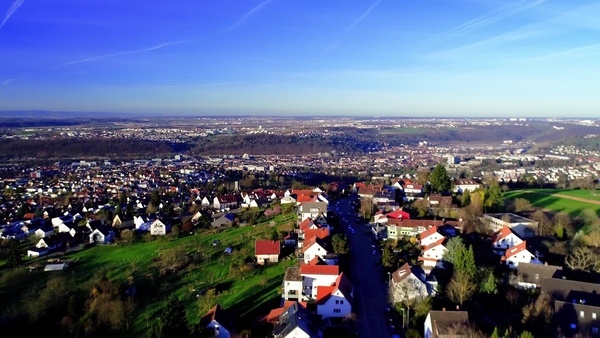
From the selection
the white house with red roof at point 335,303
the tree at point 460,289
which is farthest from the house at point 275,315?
the tree at point 460,289

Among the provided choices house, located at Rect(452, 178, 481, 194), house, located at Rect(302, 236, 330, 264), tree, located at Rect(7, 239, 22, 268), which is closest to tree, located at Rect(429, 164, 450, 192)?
house, located at Rect(452, 178, 481, 194)

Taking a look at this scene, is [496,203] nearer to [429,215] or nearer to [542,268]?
[429,215]

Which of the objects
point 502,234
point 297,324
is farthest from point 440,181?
point 297,324

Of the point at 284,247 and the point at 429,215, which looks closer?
the point at 284,247

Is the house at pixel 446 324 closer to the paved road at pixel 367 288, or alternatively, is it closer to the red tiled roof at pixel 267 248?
the paved road at pixel 367 288

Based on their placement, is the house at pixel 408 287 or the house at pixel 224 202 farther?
the house at pixel 224 202

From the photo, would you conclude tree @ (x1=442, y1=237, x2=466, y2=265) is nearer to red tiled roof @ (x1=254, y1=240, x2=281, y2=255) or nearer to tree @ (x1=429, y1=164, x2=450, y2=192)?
red tiled roof @ (x1=254, y1=240, x2=281, y2=255)

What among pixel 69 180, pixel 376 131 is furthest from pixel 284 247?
pixel 376 131
